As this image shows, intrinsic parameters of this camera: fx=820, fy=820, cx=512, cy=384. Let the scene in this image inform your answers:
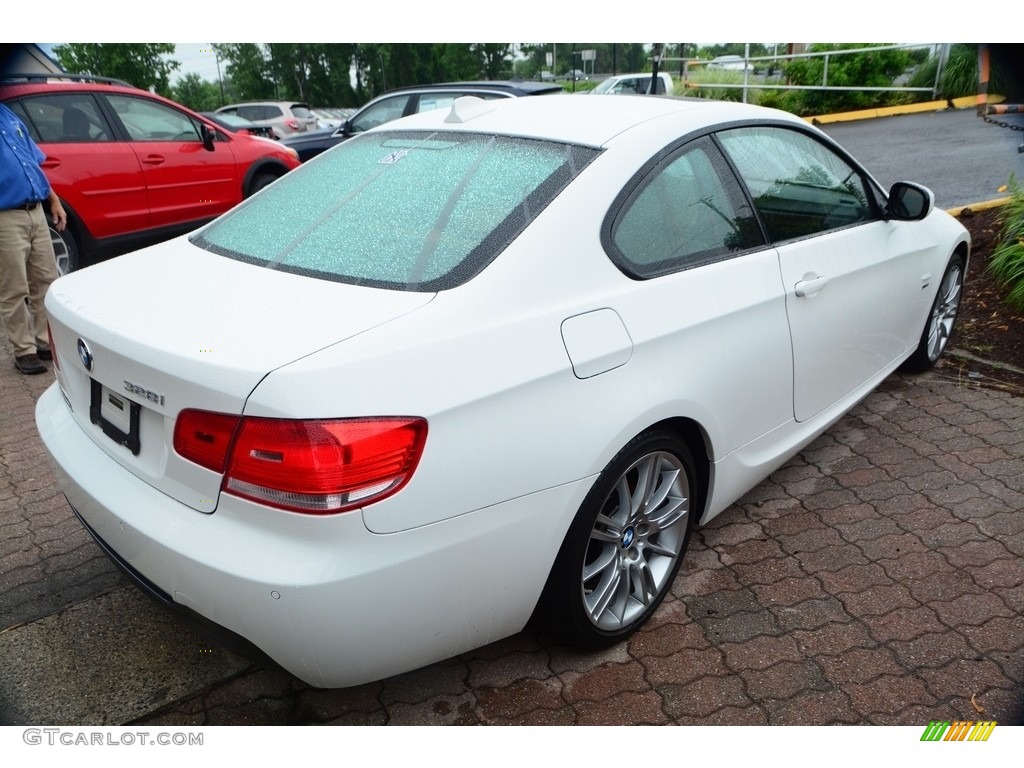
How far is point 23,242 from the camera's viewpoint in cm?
491

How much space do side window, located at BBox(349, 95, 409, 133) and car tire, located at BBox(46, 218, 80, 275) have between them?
447 cm

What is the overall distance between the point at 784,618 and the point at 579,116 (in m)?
1.83

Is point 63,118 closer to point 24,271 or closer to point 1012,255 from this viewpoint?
point 24,271

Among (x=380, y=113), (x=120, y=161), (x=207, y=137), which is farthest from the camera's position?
(x=380, y=113)

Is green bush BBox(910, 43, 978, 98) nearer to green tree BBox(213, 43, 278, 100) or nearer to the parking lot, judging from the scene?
the parking lot

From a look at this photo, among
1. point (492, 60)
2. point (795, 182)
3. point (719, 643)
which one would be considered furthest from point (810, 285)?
point (492, 60)

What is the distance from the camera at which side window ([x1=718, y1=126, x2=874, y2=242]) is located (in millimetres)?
3012

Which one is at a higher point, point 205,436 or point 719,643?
point 205,436

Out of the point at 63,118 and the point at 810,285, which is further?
the point at 63,118

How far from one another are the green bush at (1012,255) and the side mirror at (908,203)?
2124 mm

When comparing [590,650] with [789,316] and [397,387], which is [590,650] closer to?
[397,387]

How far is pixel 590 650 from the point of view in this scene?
2.56m

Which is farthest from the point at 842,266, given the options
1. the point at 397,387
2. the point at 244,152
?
the point at 244,152

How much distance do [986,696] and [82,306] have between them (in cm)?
287
